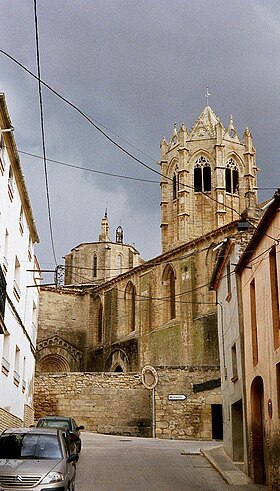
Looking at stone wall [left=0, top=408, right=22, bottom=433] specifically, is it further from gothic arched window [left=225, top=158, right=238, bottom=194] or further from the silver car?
gothic arched window [left=225, top=158, right=238, bottom=194]

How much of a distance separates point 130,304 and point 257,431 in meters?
32.7

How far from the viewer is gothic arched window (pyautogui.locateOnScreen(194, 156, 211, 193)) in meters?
63.5

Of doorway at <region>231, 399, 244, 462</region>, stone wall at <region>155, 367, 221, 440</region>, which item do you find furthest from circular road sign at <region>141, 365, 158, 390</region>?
doorway at <region>231, 399, 244, 462</region>

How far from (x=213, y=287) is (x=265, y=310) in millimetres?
9212

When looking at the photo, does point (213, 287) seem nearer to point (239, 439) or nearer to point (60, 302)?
point (239, 439)

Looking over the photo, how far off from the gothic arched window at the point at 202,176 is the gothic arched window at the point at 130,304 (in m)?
18.2

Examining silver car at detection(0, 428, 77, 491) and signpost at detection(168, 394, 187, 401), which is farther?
signpost at detection(168, 394, 187, 401)

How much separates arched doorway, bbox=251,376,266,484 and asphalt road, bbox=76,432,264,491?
2.14ft

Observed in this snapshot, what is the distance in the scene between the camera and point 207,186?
63656 millimetres

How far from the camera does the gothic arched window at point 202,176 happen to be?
2498 inches

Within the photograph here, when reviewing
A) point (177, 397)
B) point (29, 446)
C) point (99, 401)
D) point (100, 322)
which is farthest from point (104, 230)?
point (29, 446)

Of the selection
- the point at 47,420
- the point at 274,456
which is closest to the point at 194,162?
the point at 47,420

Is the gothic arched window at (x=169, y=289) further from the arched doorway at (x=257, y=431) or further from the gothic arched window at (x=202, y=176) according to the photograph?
the arched doorway at (x=257, y=431)

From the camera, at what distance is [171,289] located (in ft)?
145
